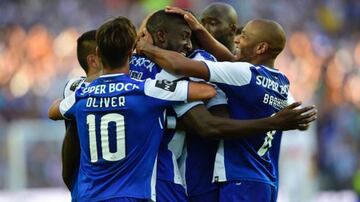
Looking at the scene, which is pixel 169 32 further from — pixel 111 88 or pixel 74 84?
pixel 74 84

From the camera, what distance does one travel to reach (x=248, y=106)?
709cm

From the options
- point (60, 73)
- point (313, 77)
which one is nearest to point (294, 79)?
point (313, 77)

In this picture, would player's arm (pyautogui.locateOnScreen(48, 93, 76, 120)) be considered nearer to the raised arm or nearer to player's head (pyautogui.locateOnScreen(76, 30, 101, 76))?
player's head (pyautogui.locateOnScreen(76, 30, 101, 76))

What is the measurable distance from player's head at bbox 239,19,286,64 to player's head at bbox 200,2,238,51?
39 cm

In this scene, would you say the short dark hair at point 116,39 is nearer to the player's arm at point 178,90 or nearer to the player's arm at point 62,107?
the player's arm at point 178,90

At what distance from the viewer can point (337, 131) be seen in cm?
2045

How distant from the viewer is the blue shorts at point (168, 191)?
6.91 meters

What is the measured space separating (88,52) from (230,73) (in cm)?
112

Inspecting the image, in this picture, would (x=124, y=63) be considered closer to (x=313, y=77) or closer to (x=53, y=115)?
(x=53, y=115)

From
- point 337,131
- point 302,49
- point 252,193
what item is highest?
point 302,49

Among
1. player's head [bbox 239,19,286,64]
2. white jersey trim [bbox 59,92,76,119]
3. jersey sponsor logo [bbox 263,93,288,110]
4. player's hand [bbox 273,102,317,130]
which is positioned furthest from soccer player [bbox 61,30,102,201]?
player's hand [bbox 273,102,317,130]

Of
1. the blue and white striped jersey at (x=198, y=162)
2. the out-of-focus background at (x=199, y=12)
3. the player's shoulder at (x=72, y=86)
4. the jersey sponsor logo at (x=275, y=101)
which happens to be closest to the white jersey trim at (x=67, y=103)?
the player's shoulder at (x=72, y=86)

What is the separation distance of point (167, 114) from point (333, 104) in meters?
13.9

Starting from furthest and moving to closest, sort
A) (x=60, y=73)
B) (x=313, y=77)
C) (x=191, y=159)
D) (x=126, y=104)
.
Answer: (x=313, y=77) < (x=60, y=73) < (x=191, y=159) < (x=126, y=104)
